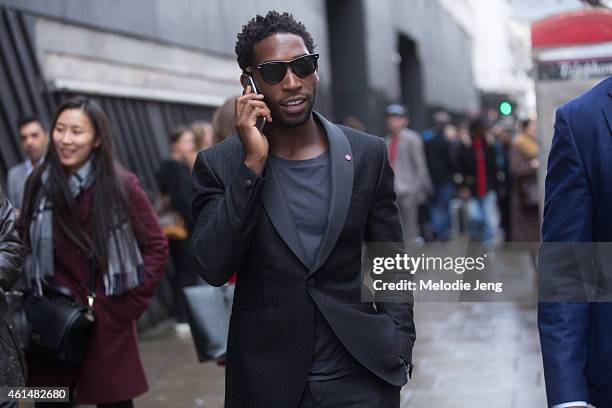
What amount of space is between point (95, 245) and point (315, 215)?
2048 millimetres

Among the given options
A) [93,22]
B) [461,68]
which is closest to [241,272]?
[93,22]

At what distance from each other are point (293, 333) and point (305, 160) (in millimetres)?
557

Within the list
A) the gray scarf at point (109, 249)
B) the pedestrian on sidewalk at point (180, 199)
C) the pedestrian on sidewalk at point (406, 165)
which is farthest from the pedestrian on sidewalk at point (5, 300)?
the pedestrian on sidewalk at point (406, 165)

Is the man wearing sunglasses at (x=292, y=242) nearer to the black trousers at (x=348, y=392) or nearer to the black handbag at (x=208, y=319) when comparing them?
the black trousers at (x=348, y=392)

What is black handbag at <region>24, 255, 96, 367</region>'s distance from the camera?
4.93 meters

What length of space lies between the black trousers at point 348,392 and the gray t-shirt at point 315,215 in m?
0.02

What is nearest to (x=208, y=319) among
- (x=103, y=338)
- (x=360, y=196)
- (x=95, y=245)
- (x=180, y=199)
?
(x=103, y=338)

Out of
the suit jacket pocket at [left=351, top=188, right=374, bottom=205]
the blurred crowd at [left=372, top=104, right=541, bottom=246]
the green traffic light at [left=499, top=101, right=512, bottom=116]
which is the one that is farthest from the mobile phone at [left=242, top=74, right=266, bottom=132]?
the green traffic light at [left=499, top=101, right=512, bottom=116]

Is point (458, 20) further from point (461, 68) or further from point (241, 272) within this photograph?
point (241, 272)

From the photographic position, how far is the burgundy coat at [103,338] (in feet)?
16.7

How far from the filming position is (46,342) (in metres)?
4.93

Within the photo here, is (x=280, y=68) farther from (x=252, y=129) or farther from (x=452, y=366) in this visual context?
(x=452, y=366)

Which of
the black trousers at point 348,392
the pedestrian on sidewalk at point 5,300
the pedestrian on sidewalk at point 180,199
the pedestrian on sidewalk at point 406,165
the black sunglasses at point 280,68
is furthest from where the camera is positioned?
the pedestrian on sidewalk at point 406,165

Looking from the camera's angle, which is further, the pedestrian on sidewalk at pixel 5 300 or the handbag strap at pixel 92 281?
the handbag strap at pixel 92 281
